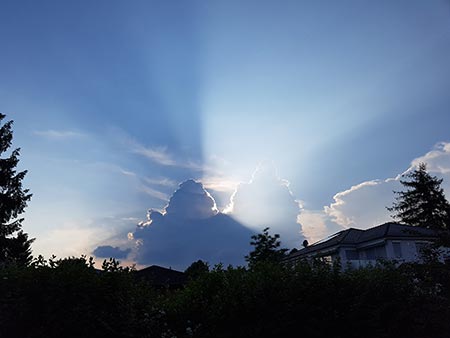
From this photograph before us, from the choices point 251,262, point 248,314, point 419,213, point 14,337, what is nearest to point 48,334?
point 14,337

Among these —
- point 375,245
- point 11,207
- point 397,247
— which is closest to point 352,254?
point 375,245

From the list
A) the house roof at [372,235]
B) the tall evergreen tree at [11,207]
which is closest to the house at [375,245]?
the house roof at [372,235]

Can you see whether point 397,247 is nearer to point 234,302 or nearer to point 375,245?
point 375,245

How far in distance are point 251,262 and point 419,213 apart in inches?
2538

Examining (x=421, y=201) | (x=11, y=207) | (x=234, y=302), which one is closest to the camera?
(x=234, y=302)

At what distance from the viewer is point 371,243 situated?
3700 cm

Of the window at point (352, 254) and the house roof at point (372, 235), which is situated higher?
the house roof at point (372, 235)

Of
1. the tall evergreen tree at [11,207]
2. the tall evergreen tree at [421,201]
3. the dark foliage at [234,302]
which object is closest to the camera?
the dark foliage at [234,302]

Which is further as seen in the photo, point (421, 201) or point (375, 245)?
point (421, 201)

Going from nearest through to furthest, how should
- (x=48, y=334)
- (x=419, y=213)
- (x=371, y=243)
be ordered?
1. (x=48, y=334)
2. (x=371, y=243)
3. (x=419, y=213)

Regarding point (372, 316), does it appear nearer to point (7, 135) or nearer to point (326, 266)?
point (326, 266)

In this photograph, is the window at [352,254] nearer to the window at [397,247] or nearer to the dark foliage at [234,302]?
the window at [397,247]

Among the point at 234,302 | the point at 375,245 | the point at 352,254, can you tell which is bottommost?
the point at 234,302

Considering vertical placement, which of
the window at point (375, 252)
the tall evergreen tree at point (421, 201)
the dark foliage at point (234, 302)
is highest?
the tall evergreen tree at point (421, 201)
